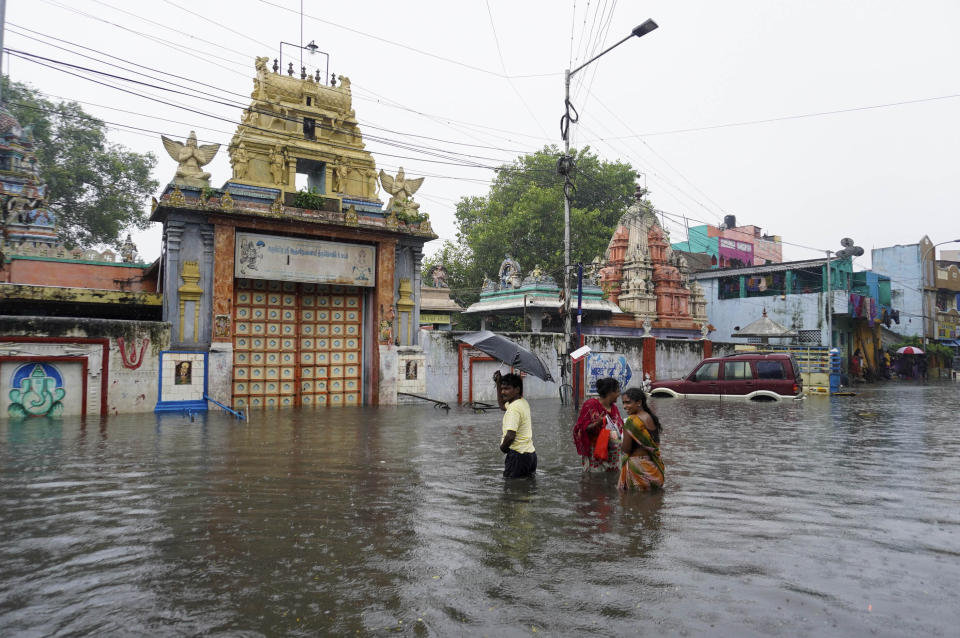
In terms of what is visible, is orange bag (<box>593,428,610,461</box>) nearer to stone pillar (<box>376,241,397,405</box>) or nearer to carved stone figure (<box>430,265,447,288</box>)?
stone pillar (<box>376,241,397,405</box>)

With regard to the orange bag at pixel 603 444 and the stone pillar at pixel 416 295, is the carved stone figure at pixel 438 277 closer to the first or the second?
the stone pillar at pixel 416 295

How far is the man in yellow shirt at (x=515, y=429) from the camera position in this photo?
707cm

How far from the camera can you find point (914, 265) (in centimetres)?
4650

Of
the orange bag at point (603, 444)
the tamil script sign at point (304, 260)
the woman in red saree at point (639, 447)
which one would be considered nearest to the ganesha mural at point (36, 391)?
the tamil script sign at point (304, 260)

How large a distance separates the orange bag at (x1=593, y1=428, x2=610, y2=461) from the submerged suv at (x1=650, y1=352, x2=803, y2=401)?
511 inches

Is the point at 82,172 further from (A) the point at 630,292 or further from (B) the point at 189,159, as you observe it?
(A) the point at 630,292

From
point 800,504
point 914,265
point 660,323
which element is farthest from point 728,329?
point 800,504

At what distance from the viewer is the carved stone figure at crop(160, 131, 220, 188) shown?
1744 centimetres

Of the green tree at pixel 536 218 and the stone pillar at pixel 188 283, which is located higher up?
the green tree at pixel 536 218

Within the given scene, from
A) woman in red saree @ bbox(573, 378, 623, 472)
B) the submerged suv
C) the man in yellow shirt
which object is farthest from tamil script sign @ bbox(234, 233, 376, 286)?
woman in red saree @ bbox(573, 378, 623, 472)

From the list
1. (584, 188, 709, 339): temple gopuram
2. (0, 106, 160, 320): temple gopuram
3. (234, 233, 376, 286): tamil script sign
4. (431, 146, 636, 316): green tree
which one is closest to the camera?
(0, 106, 160, 320): temple gopuram

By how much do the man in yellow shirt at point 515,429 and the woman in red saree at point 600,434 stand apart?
0.87 metres

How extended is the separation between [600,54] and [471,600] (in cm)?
1870

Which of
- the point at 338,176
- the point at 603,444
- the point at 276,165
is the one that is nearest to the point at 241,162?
the point at 276,165
